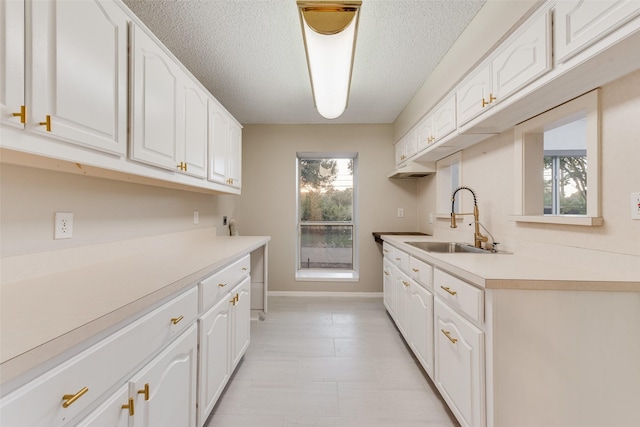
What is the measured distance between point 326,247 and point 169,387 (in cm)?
312

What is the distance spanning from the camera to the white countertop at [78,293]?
57cm

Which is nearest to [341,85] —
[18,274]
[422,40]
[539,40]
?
[422,40]

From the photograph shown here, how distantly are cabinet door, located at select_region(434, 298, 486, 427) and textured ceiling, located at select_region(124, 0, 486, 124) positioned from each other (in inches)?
73.3

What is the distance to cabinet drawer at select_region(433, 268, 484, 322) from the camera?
45.8 inches

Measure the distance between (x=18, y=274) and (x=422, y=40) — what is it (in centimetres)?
267

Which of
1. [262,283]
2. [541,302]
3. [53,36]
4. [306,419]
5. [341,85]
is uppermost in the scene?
[341,85]

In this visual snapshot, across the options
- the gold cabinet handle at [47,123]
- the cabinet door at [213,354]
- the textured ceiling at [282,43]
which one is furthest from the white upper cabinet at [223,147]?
the gold cabinet handle at [47,123]

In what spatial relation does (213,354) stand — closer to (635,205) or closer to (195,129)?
(195,129)

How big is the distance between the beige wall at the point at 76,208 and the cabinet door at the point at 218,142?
1.27 ft

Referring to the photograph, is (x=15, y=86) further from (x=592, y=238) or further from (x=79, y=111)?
(x=592, y=238)

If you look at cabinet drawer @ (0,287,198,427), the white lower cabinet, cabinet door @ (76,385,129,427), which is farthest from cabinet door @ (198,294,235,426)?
cabinet door @ (76,385,129,427)

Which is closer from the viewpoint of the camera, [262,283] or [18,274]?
[18,274]

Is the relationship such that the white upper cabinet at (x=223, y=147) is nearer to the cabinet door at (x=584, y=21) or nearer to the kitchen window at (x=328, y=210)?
the kitchen window at (x=328, y=210)

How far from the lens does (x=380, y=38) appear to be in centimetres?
193
